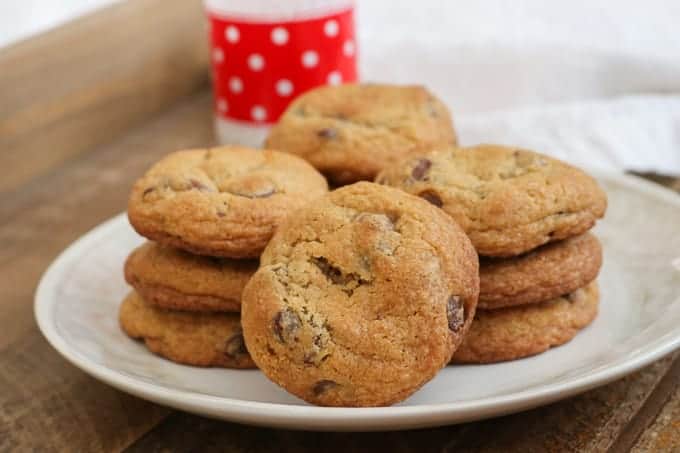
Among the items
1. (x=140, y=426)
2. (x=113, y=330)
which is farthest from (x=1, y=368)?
(x=140, y=426)

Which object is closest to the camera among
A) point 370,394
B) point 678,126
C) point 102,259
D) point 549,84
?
point 370,394

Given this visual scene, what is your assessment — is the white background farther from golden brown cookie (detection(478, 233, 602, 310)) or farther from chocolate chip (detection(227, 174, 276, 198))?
chocolate chip (detection(227, 174, 276, 198))

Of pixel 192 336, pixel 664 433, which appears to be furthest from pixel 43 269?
pixel 664 433

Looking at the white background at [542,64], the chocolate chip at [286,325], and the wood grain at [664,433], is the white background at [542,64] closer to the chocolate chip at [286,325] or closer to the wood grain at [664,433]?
the wood grain at [664,433]

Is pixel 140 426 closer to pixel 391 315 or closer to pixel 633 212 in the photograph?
pixel 391 315

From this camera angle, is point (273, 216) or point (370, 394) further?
point (273, 216)

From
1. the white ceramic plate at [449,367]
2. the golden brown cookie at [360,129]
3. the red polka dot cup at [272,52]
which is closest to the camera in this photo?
the white ceramic plate at [449,367]

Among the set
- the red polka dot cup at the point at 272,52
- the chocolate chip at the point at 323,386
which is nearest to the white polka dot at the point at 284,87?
the red polka dot cup at the point at 272,52
